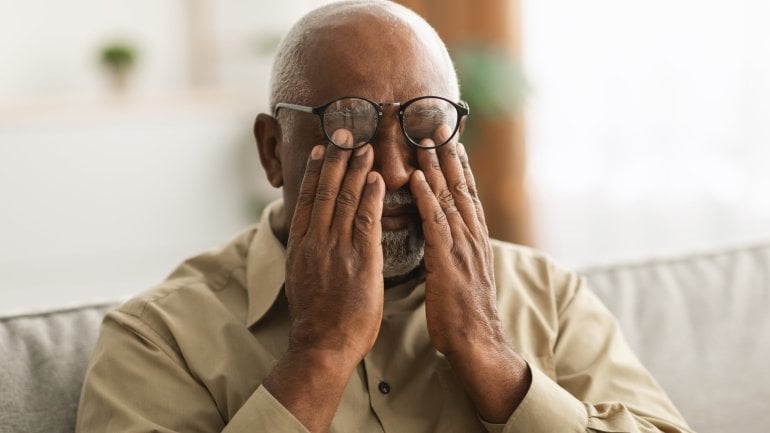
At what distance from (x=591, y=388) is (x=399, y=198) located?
18.3 inches

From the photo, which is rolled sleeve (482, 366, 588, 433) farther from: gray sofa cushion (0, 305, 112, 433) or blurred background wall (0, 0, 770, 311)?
blurred background wall (0, 0, 770, 311)

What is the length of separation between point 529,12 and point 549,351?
2.93 metres

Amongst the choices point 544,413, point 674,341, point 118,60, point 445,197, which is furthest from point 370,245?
point 118,60

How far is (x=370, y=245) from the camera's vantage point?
152cm

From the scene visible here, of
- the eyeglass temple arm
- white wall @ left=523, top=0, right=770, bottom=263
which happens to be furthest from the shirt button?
white wall @ left=523, top=0, right=770, bottom=263

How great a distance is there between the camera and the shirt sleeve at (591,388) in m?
1.49

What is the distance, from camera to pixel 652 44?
387 centimetres

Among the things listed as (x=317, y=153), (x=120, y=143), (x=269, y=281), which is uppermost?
(x=317, y=153)

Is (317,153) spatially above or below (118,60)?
above

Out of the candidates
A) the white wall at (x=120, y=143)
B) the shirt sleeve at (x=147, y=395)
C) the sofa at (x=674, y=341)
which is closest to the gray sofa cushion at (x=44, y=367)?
the sofa at (x=674, y=341)

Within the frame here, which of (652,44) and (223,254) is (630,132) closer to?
(652,44)

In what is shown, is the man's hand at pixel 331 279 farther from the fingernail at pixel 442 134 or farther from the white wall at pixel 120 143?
the white wall at pixel 120 143

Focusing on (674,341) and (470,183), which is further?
(674,341)

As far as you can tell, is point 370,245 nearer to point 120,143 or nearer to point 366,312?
point 366,312
